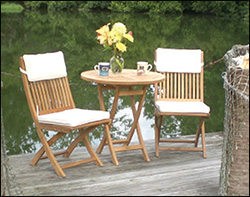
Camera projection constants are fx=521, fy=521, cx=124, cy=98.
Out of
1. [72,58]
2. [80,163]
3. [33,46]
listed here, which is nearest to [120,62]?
[80,163]

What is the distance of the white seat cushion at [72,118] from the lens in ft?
14.3

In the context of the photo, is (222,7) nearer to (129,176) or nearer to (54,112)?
(54,112)

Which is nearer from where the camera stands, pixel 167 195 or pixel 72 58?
pixel 167 195

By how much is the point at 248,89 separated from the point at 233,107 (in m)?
0.16

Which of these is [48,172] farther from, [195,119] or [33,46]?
[33,46]

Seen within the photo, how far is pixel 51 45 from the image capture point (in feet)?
63.1

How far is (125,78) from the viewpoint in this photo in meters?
4.76

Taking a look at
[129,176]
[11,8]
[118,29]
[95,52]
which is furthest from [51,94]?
[11,8]

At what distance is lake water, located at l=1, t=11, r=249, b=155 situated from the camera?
8172 mm

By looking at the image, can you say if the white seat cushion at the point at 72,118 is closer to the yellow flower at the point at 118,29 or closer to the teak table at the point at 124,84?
the teak table at the point at 124,84

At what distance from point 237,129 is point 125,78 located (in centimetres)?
145

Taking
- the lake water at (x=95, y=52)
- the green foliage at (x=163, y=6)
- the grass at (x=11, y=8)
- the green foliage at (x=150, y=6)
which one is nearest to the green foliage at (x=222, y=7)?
the green foliage at (x=163, y=6)

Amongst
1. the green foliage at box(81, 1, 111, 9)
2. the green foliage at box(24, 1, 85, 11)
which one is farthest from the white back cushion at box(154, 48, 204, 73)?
the green foliage at box(24, 1, 85, 11)

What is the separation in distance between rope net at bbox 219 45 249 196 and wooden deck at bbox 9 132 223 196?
449 millimetres
